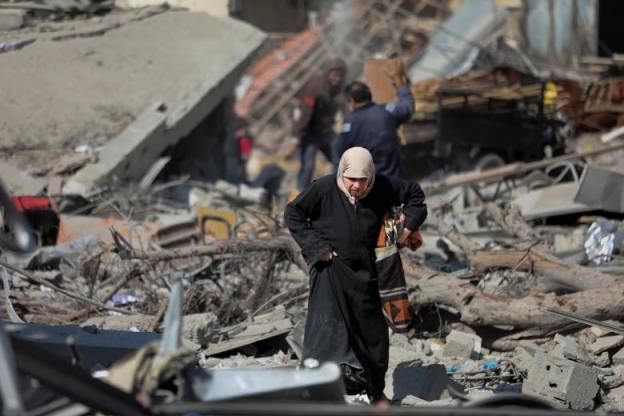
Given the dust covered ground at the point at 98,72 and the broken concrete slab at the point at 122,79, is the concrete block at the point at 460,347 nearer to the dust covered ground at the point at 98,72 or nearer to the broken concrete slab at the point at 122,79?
the broken concrete slab at the point at 122,79

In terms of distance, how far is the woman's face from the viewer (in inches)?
242

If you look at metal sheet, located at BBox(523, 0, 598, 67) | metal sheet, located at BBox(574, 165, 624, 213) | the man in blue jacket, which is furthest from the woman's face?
metal sheet, located at BBox(523, 0, 598, 67)

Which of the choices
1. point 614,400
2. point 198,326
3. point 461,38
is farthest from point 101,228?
point 461,38

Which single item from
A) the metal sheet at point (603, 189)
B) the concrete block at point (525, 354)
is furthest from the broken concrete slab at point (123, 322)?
the metal sheet at point (603, 189)

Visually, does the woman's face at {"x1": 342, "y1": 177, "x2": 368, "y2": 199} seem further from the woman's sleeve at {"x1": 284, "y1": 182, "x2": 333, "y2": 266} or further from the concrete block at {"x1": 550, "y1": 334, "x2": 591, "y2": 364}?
the concrete block at {"x1": 550, "y1": 334, "x2": 591, "y2": 364}

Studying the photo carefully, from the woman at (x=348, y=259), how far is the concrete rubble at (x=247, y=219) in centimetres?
44

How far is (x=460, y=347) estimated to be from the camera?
313 inches

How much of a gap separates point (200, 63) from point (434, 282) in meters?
7.36

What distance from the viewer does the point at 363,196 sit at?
627cm

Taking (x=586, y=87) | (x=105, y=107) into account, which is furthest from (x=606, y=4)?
(x=105, y=107)

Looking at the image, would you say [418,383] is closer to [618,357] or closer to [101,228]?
[618,357]

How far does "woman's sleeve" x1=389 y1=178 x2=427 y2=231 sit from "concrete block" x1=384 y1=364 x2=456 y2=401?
1.09 metres

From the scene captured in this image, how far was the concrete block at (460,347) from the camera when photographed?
7.94m

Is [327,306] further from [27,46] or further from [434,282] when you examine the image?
[27,46]
